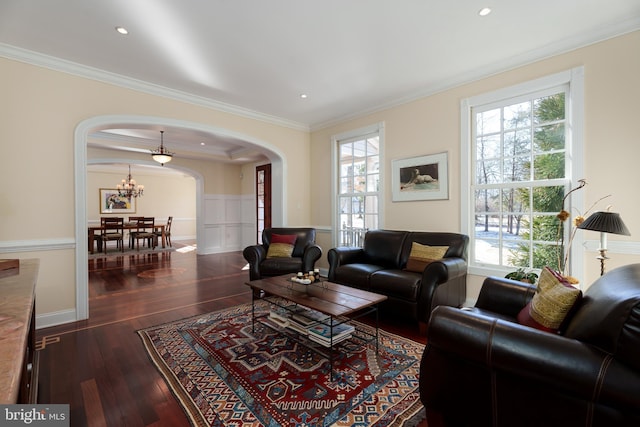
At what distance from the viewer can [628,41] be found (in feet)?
8.24

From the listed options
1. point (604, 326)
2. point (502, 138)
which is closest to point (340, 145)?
point (502, 138)

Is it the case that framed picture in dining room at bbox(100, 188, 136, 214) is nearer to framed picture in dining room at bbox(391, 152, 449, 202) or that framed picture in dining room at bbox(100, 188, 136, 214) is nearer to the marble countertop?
the marble countertop

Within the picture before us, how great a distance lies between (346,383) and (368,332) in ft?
2.82

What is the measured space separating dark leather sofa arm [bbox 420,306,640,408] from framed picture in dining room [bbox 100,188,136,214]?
37.3 ft

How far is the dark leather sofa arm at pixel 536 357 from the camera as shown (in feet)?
3.34

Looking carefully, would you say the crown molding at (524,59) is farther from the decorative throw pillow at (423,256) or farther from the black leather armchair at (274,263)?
the black leather armchair at (274,263)

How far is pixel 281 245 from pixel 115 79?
116 inches

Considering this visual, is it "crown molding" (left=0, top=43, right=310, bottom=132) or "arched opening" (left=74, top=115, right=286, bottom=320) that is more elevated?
"crown molding" (left=0, top=43, right=310, bottom=132)

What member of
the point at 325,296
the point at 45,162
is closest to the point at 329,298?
the point at 325,296

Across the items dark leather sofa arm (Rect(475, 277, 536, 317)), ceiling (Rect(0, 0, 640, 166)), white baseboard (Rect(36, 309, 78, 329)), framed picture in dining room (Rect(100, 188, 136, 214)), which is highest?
ceiling (Rect(0, 0, 640, 166))

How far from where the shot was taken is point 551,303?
5.07 ft

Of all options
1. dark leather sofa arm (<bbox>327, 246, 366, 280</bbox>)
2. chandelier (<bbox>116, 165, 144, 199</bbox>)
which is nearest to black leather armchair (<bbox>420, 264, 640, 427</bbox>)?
dark leather sofa arm (<bbox>327, 246, 366, 280</bbox>)

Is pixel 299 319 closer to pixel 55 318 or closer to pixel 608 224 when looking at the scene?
pixel 608 224

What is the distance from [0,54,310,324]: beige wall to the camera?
2877 millimetres
